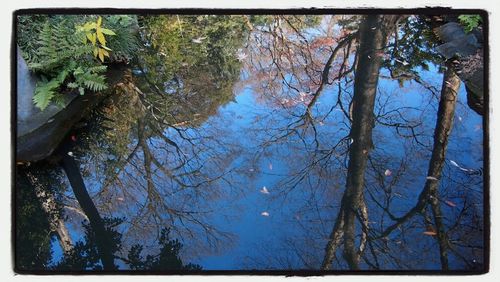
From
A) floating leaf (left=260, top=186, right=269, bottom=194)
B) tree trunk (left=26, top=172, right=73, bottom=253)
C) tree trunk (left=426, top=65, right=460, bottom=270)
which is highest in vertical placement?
tree trunk (left=426, top=65, right=460, bottom=270)

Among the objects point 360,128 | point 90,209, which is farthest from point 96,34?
point 360,128

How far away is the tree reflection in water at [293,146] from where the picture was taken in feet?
9.99

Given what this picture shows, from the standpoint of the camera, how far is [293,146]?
329cm

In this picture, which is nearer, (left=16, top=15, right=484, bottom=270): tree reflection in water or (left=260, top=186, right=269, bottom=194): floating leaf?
(left=16, top=15, right=484, bottom=270): tree reflection in water

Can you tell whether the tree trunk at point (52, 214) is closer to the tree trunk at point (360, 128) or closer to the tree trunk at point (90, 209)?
the tree trunk at point (90, 209)

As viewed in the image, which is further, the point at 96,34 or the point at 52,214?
the point at 96,34

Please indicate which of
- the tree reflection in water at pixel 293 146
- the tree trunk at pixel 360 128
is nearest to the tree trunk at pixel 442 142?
the tree reflection in water at pixel 293 146

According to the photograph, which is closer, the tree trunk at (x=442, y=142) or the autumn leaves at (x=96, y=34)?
the tree trunk at (x=442, y=142)

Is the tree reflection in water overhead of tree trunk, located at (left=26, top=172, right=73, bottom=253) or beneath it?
overhead

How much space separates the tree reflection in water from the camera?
9.99 feet

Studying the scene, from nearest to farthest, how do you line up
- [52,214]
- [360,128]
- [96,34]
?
1. [52,214]
2. [96,34]
3. [360,128]

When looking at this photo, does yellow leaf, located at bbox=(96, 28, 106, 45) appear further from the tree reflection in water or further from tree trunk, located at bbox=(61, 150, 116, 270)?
tree trunk, located at bbox=(61, 150, 116, 270)

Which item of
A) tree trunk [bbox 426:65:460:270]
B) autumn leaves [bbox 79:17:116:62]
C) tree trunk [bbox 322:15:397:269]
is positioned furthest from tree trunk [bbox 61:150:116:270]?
tree trunk [bbox 426:65:460:270]

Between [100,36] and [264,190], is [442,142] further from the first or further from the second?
[100,36]
